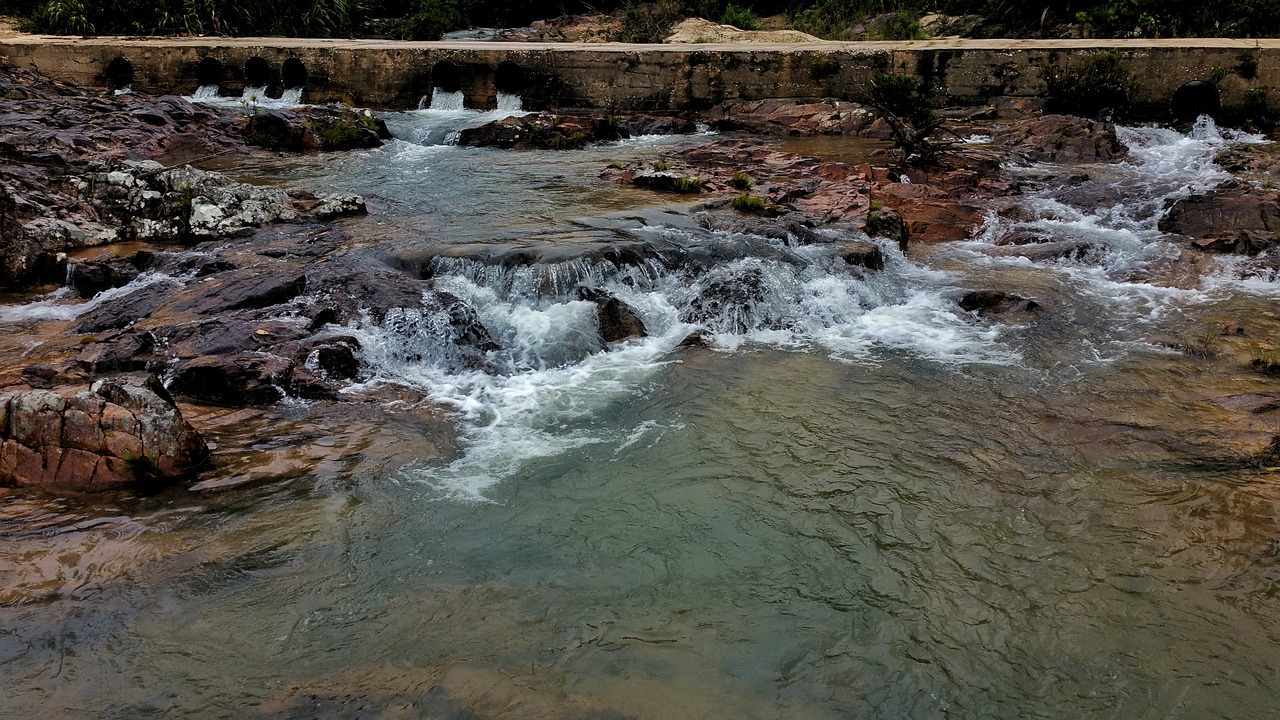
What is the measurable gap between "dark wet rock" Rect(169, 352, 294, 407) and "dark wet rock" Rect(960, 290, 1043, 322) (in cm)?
679

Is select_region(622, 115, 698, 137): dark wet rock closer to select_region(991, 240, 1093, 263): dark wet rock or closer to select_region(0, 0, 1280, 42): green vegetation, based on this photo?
select_region(0, 0, 1280, 42): green vegetation

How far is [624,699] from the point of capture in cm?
397

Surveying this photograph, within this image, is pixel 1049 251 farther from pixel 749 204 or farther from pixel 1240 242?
pixel 749 204

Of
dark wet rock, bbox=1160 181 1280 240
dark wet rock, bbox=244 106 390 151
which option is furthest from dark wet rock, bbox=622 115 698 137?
dark wet rock, bbox=1160 181 1280 240

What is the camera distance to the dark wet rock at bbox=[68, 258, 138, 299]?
892cm

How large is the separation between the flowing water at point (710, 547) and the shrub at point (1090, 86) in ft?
31.2

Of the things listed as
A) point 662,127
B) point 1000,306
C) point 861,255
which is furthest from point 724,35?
point 1000,306

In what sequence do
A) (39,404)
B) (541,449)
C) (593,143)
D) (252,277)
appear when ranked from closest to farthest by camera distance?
(39,404), (541,449), (252,277), (593,143)

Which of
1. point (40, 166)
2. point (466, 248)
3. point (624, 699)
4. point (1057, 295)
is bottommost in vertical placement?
point (624, 699)

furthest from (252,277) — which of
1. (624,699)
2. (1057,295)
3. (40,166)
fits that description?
(1057,295)

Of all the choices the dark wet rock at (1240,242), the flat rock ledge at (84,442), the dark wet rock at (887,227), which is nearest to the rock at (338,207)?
the flat rock ledge at (84,442)

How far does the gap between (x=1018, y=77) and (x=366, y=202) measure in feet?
43.1

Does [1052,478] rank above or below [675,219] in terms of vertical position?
below

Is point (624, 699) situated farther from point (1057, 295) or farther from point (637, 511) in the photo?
point (1057, 295)
